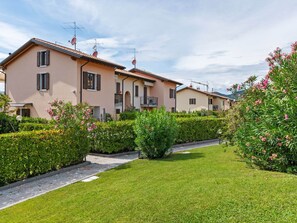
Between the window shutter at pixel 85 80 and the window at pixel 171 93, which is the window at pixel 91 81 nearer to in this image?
the window shutter at pixel 85 80

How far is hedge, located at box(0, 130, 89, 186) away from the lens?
7.31 metres

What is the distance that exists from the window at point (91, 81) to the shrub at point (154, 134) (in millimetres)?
12866

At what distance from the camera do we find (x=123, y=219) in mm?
4148

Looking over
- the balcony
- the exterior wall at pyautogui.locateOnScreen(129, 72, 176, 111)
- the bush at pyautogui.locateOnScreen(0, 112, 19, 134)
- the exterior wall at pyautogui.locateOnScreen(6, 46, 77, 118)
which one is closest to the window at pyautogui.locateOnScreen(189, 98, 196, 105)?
the exterior wall at pyautogui.locateOnScreen(129, 72, 176, 111)

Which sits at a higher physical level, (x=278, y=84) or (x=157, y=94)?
(x=157, y=94)

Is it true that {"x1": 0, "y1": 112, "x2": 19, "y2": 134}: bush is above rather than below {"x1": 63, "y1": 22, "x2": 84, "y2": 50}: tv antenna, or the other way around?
below

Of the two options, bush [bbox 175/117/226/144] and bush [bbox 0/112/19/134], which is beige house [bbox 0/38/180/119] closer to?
bush [bbox 0/112/19/134]

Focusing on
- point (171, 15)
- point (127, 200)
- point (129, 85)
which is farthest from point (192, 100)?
point (127, 200)

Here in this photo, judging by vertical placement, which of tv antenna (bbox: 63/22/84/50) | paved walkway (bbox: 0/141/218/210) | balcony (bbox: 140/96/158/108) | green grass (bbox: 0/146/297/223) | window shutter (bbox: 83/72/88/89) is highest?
tv antenna (bbox: 63/22/84/50)

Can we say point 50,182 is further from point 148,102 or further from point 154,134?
point 148,102

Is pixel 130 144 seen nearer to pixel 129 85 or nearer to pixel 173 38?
pixel 173 38

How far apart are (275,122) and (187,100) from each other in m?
44.4

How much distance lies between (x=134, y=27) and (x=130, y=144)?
22.2ft

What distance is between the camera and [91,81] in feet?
74.4
